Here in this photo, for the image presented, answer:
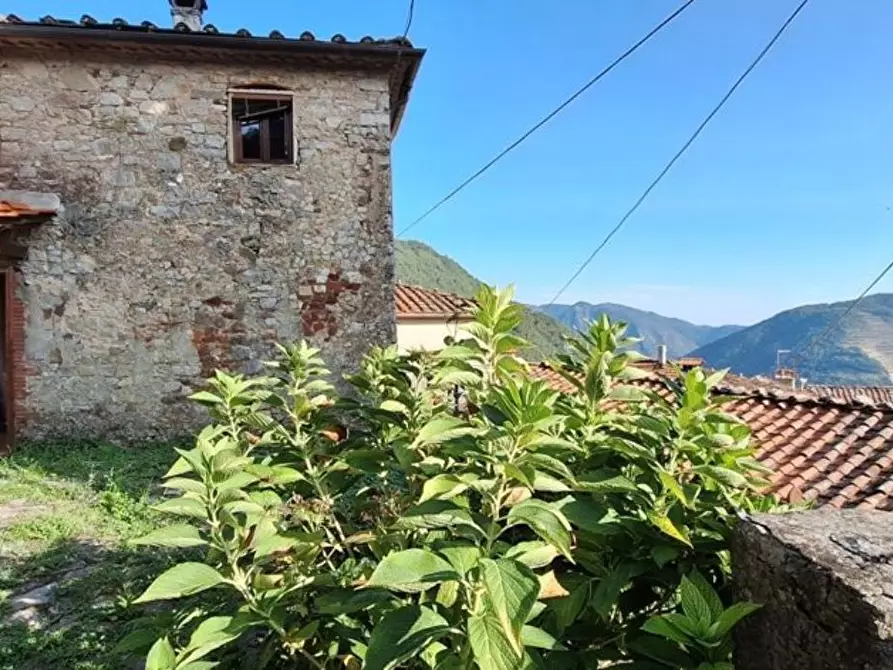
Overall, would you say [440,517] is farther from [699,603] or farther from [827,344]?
[827,344]

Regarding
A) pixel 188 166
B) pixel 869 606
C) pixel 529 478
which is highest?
Answer: pixel 188 166

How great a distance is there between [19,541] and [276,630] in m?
3.75

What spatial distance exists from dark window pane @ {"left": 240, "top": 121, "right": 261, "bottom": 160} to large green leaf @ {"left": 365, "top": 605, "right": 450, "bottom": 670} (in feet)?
23.8

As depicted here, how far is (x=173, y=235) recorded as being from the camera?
7211 mm

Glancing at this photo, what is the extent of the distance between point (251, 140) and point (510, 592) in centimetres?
752

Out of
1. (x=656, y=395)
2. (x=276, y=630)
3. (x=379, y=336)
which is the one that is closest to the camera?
(x=276, y=630)

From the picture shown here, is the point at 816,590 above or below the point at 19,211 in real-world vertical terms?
below

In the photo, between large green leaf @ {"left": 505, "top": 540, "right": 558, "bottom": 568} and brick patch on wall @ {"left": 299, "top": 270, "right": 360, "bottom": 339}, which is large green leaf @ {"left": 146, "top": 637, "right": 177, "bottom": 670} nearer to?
large green leaf @ {"left": 505, "top": 540, "right": 558, "bottom": 568}

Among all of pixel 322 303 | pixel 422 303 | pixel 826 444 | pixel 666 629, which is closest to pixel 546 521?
pixel 666 629

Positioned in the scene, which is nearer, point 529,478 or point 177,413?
point 529,478

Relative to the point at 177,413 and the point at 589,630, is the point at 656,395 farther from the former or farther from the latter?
the point at 177,413

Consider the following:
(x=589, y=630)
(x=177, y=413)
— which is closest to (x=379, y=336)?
(x=177, y=413)

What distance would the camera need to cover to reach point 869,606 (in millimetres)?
1117

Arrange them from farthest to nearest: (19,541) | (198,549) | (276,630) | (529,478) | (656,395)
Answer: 1. (19,541)
2. (198,549)
3. (656,395)
4. (276,630)
5. (529,478)
